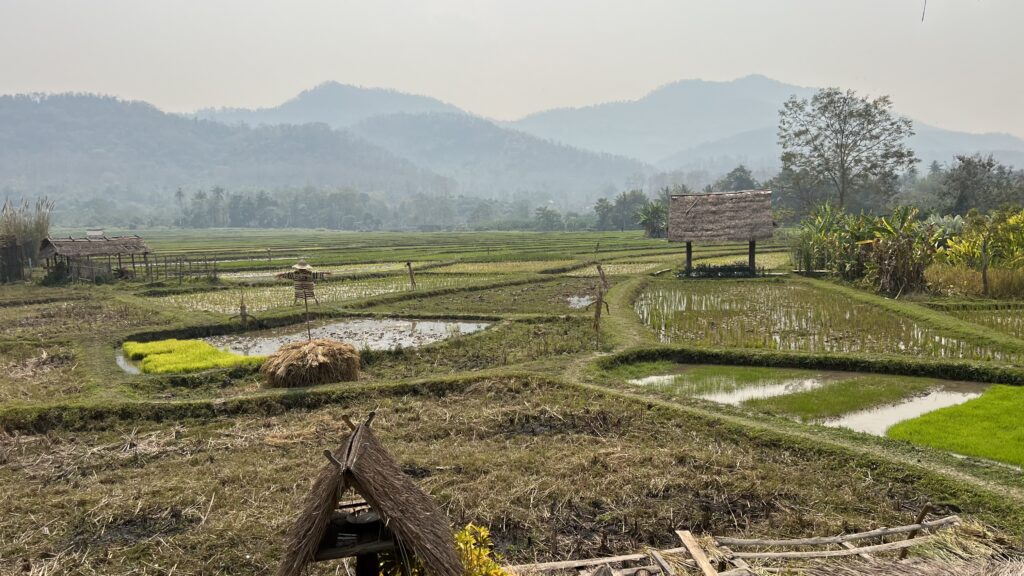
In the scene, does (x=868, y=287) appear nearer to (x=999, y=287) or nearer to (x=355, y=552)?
(x=999, y=287)

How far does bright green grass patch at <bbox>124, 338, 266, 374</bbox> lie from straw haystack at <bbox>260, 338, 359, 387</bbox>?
1.41 m

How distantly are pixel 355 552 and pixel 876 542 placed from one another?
414cm

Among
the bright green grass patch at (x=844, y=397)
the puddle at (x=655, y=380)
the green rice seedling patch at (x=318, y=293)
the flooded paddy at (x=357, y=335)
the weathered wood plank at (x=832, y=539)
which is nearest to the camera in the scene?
the weathered wood plank at (x=832, y=539)

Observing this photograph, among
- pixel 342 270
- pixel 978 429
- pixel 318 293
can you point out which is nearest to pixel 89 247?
pixel 342 270

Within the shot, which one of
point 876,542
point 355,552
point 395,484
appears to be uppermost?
point 395,484

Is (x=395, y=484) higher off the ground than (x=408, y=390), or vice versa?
(x=395, y=484)

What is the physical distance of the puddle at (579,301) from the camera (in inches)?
718

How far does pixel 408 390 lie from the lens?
1011cm

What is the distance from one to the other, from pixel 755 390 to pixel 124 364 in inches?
456

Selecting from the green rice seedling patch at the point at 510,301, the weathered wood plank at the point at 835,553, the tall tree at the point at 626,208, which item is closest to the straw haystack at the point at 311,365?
the green rice seedling patch at the point at 510,301

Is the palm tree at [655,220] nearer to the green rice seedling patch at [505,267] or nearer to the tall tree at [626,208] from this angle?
the green rice seedling patch at [505,267]

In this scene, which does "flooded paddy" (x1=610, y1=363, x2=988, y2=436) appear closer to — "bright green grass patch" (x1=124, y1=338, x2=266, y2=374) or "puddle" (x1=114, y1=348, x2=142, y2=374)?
"bright green grass patch" (x1=124, y1=338, x2=266, y2=374)

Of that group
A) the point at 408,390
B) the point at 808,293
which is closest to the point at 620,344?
the point at 408,390

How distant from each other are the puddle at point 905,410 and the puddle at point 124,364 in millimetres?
11646
